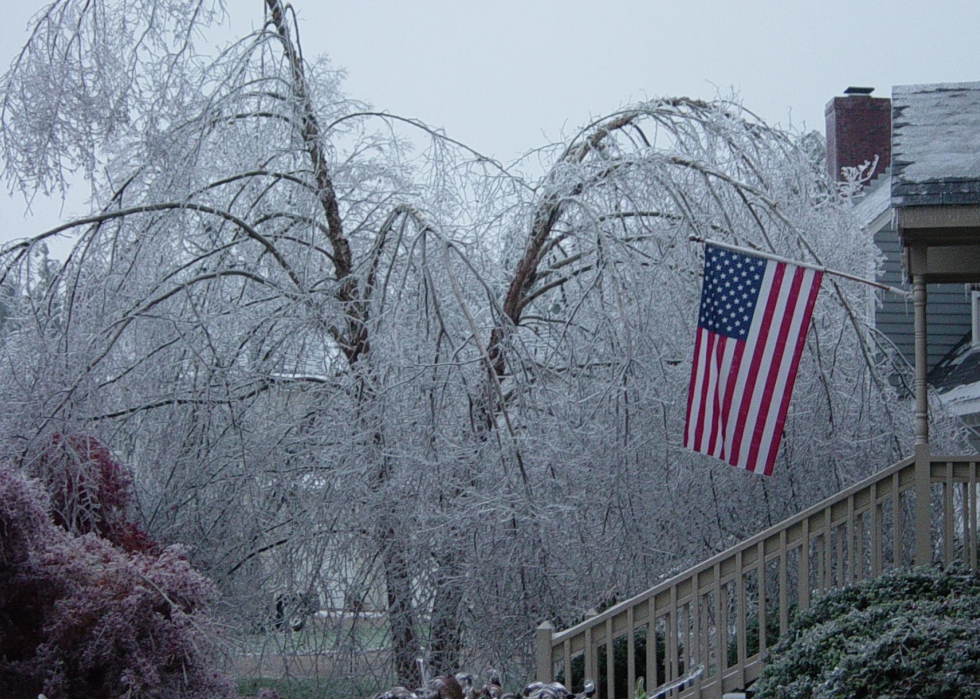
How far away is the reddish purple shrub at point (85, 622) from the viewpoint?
271 inches

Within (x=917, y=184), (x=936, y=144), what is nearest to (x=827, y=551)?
(x=917, y=184)

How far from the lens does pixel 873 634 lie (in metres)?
6.19

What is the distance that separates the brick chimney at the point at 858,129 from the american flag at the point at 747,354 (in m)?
11.8

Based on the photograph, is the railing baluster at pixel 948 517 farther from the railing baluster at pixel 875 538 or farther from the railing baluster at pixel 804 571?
the railing baluster at pixel 804 571

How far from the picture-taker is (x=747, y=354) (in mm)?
7941

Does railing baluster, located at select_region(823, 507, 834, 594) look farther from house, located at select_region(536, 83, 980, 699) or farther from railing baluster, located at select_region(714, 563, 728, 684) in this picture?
railing baluster, located at select_region(714, 563, 728, 684)

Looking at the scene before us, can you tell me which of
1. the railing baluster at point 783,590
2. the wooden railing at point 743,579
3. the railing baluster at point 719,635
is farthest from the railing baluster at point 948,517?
the railing baluster at point 719,635

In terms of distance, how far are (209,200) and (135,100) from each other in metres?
0.97

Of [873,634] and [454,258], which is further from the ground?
[454,258]

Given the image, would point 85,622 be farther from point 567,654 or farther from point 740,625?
point 740,625

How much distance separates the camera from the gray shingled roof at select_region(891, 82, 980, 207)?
7.45m

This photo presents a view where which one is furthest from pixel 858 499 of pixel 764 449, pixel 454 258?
pixel 454 258

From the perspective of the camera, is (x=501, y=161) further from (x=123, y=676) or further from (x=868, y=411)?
(x=123, y=676)

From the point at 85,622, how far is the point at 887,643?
14.2 ft
